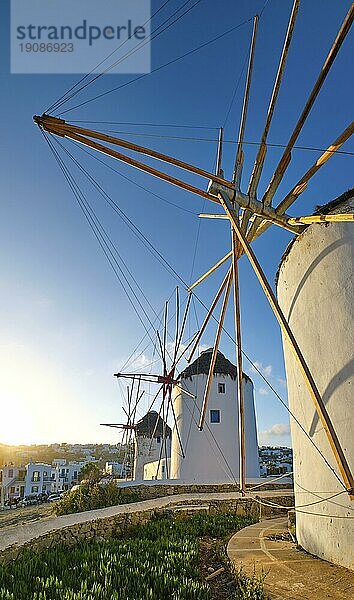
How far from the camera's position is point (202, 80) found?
863 cm

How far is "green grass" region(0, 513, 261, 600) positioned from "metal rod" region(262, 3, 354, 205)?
17.5 feet

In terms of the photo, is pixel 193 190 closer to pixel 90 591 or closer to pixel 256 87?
pixel 256 87

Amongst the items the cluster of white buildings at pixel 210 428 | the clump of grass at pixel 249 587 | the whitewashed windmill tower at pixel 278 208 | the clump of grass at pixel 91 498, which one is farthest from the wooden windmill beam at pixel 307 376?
the cluster of white buildings at pixel 210 428

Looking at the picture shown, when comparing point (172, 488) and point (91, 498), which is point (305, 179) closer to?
point (91, 498)

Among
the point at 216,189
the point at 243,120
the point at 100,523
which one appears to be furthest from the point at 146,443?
the point at 243,120

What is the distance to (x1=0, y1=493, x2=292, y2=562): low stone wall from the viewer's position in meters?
7.09

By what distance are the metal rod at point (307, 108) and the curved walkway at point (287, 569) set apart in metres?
5.14

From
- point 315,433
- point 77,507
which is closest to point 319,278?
point 315,433

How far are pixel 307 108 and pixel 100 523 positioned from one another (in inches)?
318

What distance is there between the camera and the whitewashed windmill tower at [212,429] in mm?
19750

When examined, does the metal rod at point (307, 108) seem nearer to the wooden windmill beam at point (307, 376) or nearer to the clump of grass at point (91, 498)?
the wooden windmill beam at point (307, 376)

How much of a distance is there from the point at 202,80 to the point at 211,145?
126cm

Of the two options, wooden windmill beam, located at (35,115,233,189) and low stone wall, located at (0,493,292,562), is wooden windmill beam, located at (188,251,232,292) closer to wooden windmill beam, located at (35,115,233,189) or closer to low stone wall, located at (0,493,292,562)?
wooden windmill beam, located at (35,115,233,189)

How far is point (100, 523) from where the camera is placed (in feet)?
27.6
